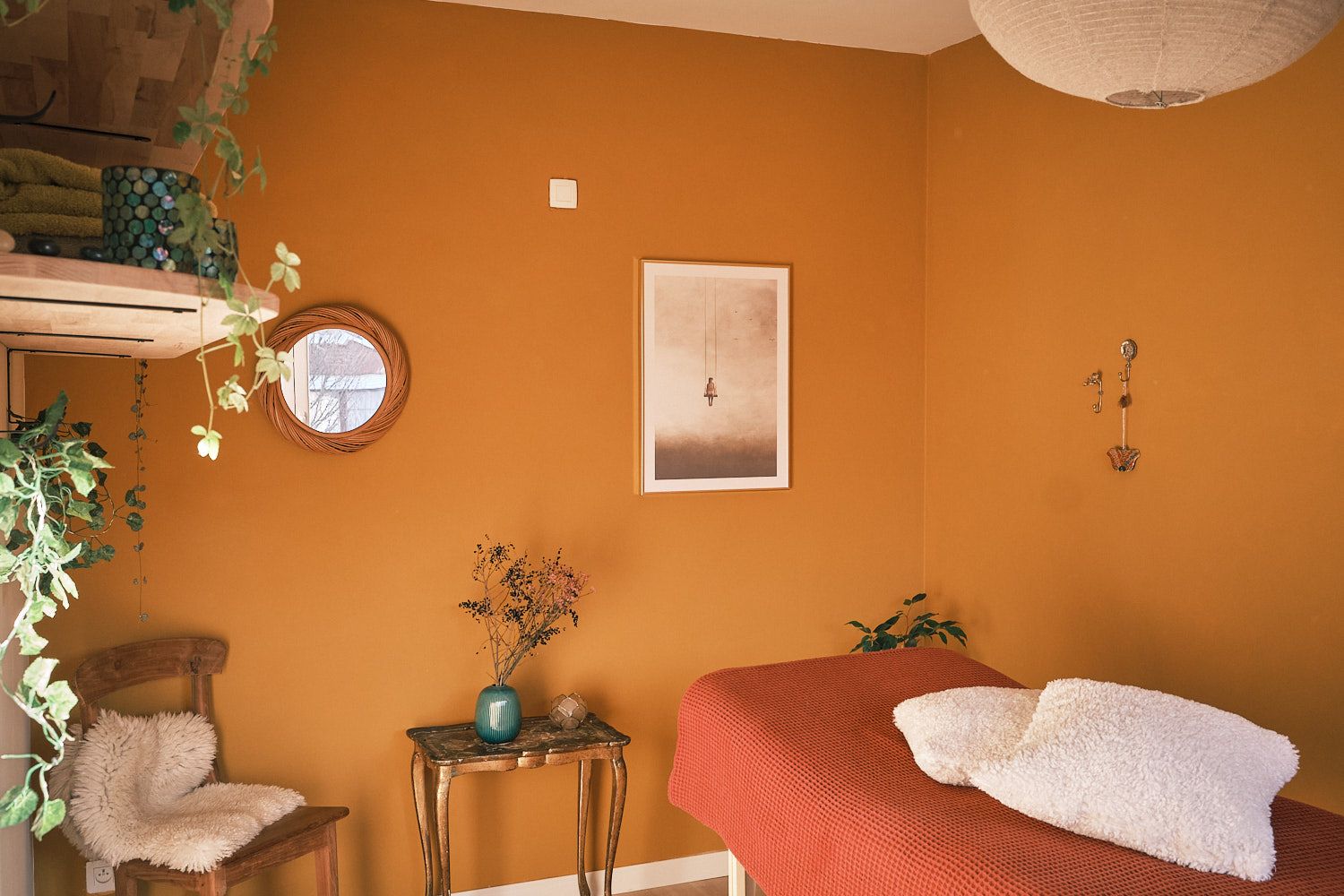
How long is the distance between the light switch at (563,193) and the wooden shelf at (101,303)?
228 centimetres

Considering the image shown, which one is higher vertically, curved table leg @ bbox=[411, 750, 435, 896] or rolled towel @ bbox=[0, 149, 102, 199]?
rolled towel @ bbox=[0, 149, 102, 199]

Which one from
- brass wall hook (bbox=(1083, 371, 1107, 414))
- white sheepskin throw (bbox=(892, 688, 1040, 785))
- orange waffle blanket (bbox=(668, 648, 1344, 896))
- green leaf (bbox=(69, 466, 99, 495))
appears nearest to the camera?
green leaf (bbox=(69, 466, 99, 495))

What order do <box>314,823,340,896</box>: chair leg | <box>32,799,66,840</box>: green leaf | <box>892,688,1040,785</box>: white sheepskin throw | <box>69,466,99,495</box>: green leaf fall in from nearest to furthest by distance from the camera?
<box>32,799,66,840</box>: green leaf, <box>69,466,99,495</box>: green leaf, <box>892,688,1040,785</box>: white sheepskin throw, <box>314,823,340,896</box>: chair leg

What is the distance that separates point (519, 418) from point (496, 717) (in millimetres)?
945

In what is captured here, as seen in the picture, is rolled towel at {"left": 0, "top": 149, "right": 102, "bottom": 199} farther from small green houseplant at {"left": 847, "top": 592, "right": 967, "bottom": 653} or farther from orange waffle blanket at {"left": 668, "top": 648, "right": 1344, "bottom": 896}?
small green houseplant at {"left": 847, "top": 592, "right": 967, "bottom": 653}

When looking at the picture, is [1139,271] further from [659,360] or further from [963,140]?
[659,360]

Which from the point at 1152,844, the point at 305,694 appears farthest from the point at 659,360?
the point at 1152,844

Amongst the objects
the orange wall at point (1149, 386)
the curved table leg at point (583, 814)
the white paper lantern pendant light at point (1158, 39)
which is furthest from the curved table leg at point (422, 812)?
the white paper lantern pendant light at point (1158, 39)

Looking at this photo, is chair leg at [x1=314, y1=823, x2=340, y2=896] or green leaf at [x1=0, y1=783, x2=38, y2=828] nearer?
green leaf at [x1=0, y1=783, x2=38, y2=828]

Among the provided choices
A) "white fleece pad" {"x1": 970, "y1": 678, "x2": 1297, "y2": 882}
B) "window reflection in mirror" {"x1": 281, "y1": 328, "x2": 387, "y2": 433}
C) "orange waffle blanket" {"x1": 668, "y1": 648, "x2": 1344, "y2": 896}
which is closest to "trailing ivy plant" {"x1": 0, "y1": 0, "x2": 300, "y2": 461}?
"orange waffle blanket" {"x1": 668, "y1": 648, "x2": 1344, "y2": 896}

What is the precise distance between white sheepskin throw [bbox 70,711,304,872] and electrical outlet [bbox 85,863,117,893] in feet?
1.06

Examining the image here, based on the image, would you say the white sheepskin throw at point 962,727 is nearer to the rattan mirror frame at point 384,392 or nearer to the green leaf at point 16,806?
the green leaf at point 16,806

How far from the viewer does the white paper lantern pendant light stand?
4.72 feet

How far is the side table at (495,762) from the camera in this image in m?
3.14
